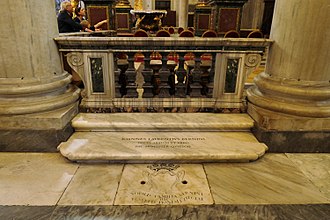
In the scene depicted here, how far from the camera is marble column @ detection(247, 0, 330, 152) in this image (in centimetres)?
223

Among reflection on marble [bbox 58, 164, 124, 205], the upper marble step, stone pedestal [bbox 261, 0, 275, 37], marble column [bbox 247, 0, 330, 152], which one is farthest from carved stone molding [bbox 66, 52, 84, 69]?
stone pedestal [bbox 261, 0, 275, 37]

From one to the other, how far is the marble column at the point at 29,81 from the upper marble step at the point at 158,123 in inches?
9.8

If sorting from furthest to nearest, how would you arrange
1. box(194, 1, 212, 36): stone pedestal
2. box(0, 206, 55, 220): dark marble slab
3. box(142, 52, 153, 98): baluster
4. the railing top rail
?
box(194, 1, 212, 36): stone pedestal
box(142, 52, 153, 98): baluster
the railing top rail
box(0, 206, 55, 220): dark marble slab

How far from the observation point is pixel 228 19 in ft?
26.4

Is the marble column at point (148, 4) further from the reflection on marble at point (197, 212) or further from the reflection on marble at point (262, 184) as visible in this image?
the reflection on marble at point (197, 212)

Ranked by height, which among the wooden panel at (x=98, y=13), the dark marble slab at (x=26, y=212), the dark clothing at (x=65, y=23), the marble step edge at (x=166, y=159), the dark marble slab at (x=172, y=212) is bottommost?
the dark marble slab at (x=26, y=212)

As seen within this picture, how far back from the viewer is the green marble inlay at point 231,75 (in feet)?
8.94

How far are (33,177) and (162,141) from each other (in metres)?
1.17

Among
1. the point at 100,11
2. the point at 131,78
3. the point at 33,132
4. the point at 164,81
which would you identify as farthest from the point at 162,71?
the point at 100,11

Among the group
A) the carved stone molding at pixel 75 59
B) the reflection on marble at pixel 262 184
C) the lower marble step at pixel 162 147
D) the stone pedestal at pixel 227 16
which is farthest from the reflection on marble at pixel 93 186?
the stone pedestal at pixel 227 16

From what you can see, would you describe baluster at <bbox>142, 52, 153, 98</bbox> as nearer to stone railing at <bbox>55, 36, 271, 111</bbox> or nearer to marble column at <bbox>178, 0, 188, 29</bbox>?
stone railing at <bbox>55, 36, 271, 111</bbox>

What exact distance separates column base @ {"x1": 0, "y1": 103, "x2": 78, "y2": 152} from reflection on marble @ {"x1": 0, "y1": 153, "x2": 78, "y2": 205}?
0.08m

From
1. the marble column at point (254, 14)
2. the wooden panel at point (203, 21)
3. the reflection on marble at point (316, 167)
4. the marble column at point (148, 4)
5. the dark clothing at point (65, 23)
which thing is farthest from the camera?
the marble column at point (148, 4)

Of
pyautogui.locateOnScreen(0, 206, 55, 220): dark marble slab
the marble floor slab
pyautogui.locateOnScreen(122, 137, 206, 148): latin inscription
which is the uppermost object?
pyautogui.locateOnScreen(122, 137, 206, 148): latin inscription
